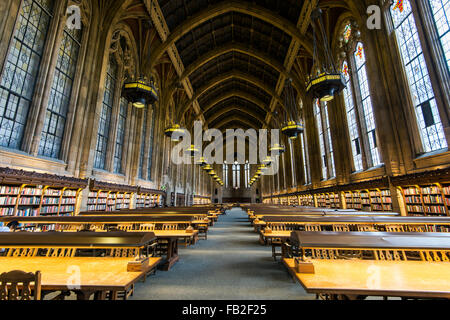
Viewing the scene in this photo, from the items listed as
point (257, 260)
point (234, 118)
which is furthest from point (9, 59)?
point (234, 118)

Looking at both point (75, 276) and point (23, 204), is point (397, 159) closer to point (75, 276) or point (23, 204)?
point (75, 276)

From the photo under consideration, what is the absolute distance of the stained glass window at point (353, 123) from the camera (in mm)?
11656

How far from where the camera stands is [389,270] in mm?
1961

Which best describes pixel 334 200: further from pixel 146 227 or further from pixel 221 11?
pixel 221 11

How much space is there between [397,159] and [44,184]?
13.1 meters

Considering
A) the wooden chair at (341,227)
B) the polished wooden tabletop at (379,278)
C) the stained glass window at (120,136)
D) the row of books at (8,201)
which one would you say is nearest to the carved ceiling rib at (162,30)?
the stained glass window at (120,136)

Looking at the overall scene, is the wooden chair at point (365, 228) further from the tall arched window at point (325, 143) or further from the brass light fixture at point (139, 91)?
the tall arched window at point (325, 143)

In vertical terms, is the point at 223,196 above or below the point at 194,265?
above

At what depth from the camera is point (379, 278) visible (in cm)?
175

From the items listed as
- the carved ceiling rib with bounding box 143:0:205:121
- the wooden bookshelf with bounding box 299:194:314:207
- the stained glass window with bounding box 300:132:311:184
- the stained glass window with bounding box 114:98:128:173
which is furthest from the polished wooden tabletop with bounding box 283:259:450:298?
the stained glass window with bounding box 300:132:311:184

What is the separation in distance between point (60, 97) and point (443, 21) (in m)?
14.8

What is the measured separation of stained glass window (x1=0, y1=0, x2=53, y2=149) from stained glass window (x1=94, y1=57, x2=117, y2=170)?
4292mm

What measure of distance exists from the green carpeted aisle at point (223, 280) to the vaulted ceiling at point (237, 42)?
14225mm

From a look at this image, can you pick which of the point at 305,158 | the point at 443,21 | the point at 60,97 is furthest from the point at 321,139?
the point at 60,97
